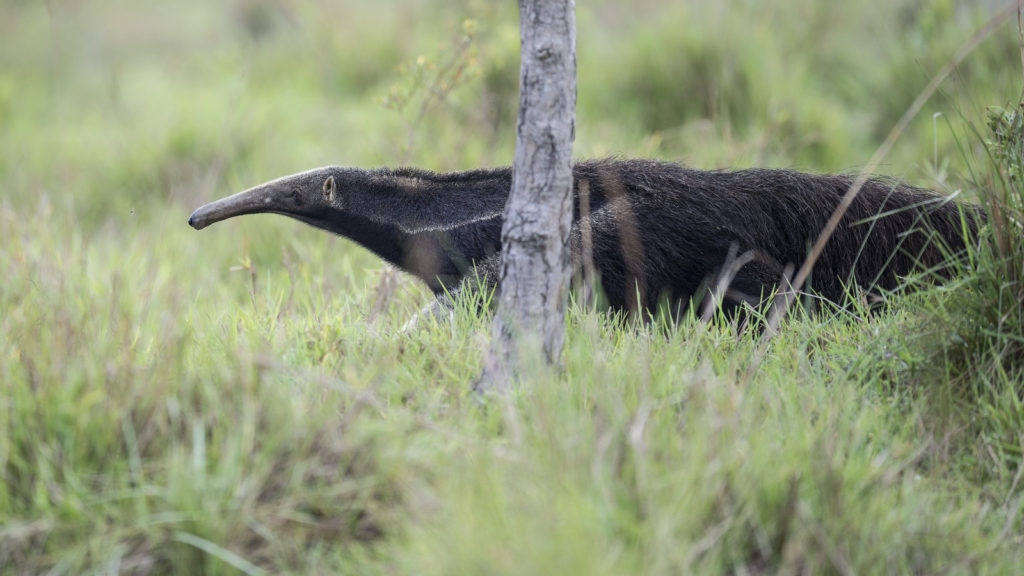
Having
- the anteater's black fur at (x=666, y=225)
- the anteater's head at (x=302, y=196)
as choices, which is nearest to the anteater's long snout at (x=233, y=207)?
the anteater's head at (x=302, y=196)

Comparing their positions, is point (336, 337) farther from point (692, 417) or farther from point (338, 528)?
point (692, 417)

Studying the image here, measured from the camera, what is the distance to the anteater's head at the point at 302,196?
4383 millimetres

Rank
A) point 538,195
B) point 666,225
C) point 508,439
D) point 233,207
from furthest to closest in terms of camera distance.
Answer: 1. point 233,207
2. point 666,225
3. point 538,195
4. point 508,439

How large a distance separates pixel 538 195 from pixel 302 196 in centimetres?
177

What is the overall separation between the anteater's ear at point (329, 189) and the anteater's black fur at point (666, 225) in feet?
0.21

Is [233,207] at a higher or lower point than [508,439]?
higher

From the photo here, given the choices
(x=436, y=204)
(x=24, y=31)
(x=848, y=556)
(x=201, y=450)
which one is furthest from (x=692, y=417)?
(x=24, y=31)

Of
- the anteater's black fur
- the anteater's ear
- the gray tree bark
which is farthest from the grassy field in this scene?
the anteater's ear

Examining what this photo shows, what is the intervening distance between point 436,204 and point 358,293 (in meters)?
0.65

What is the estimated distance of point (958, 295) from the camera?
128 inches

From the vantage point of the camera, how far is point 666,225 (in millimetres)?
4227

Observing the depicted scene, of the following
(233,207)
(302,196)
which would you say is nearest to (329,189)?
(302,196)

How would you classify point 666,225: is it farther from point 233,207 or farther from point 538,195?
point 233,207

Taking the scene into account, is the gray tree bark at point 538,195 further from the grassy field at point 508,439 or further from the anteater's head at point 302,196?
the anteater's head at point 302,196
